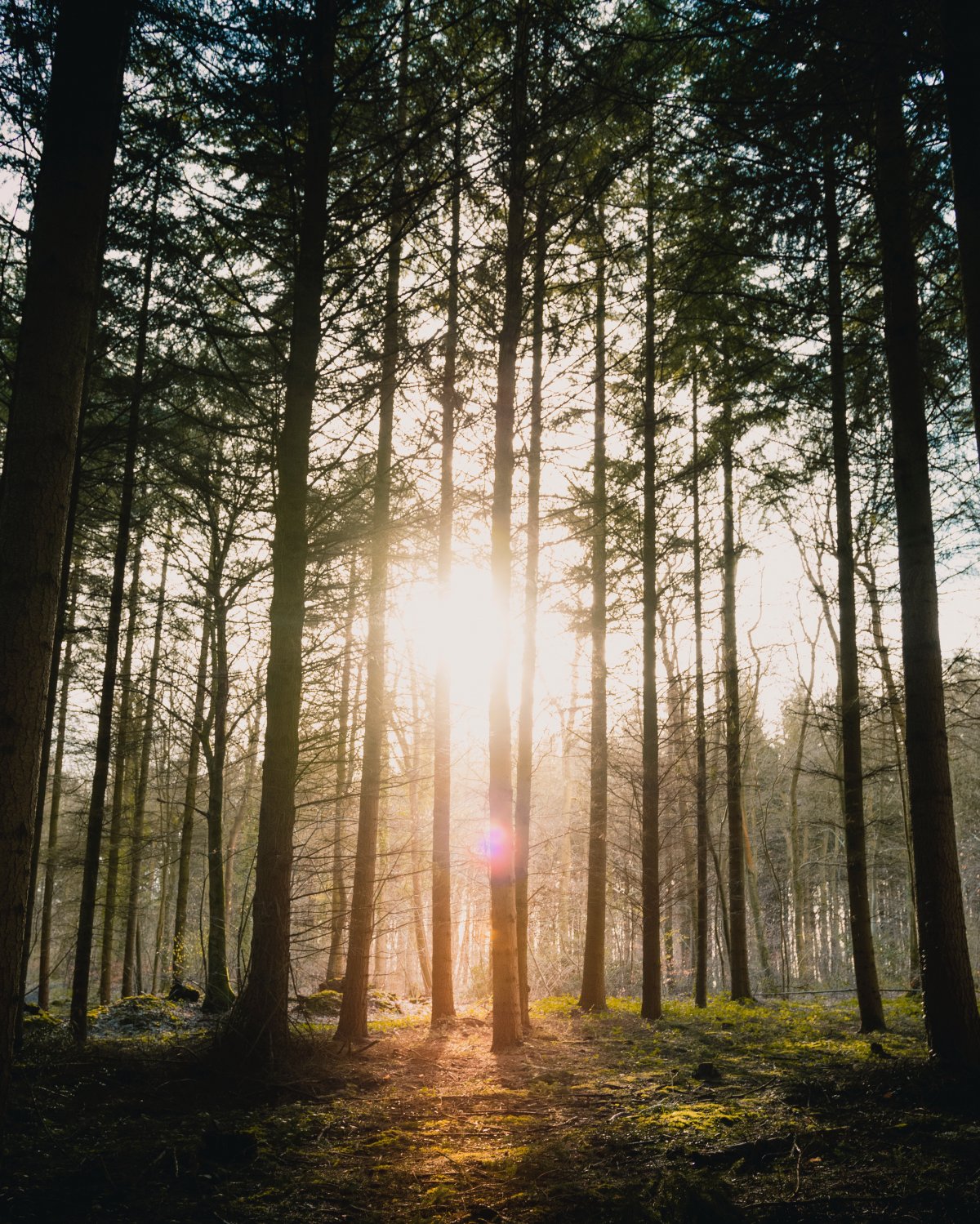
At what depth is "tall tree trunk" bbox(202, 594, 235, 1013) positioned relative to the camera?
38.1 ft

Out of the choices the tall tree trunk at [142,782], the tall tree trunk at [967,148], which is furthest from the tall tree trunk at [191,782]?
the tall tree trunk at [967,148]

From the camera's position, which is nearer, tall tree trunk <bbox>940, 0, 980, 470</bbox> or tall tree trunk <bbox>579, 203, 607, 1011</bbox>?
tall tree trunk <bbox>940, 0, 980, 470</bbox>

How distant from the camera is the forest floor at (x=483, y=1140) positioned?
290 cm

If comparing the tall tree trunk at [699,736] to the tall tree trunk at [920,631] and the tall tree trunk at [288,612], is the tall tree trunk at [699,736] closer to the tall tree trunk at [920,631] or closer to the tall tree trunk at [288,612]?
the tall tree trunk at [920,631]

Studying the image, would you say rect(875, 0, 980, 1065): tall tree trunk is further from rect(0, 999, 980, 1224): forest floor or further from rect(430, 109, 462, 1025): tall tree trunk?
rect(430, 109, 462, 1025): tall tree trunk

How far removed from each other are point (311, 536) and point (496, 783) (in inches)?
167

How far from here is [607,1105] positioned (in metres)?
4.87

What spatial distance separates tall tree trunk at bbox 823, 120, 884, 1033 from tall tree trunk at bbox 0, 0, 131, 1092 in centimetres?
784

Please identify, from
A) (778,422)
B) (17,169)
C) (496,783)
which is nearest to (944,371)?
(778,422)

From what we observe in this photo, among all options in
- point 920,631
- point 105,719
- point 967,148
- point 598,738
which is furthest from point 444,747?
point 967,148

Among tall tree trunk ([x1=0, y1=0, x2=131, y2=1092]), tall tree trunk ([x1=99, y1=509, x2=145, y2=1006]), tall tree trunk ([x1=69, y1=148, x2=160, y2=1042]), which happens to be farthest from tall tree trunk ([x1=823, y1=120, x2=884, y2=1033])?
tall tree trunk ([x1=99, y1=509, x2=145, y2=1006])

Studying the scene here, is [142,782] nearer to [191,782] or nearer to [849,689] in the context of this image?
[191,782]

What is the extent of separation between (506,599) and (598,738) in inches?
183

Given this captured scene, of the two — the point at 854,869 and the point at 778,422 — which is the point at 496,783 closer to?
the point at 854,869
